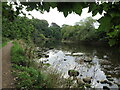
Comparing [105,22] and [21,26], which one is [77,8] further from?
[21,26]

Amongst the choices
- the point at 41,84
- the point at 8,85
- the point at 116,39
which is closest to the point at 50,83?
the point at 41,84

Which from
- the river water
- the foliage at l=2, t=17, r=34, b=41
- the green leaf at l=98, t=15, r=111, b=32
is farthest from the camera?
the river water

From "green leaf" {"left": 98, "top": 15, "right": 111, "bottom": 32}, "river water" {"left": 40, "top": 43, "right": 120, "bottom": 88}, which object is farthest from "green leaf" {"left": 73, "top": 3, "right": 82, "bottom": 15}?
"river water" {"left": 40, "top": 43, "right": 120, "bottom": 88}

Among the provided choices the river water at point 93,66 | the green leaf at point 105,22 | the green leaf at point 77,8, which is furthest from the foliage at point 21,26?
the green leaf at point 105,22

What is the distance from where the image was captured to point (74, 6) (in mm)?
1130

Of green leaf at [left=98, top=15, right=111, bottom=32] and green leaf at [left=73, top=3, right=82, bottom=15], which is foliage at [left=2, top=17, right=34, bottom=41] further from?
green leaf at [left=98, top=15, right=111, bottom=32]

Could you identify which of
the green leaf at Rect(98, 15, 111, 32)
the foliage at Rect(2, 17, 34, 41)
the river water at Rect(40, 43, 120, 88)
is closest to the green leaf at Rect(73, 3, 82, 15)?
the green leaf at Rect(98, 15, 111, 32)

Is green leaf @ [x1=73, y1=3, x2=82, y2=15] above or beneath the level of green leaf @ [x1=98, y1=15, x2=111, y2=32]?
above

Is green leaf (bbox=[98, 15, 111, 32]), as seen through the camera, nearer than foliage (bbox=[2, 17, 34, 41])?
Yes

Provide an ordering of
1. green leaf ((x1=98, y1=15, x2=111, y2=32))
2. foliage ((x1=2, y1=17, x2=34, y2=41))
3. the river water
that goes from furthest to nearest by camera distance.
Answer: the river water → foliage ((x1=2, y1=17, x2=34, y2=41)) → green leaf ((x1=98, y1=15, x2=111, y2=32))

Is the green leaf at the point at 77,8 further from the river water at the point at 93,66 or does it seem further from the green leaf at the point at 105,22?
the river water at the point at 93,66

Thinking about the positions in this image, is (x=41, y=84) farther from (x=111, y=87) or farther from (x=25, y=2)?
(x=111, y=87)

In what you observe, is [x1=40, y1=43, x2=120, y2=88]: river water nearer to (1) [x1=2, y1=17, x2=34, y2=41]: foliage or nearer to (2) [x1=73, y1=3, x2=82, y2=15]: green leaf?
(1) [x1=2, y1=17, x2=34, y2=41]: foliage

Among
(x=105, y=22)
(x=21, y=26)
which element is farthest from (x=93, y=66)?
(x=105, y=22)
